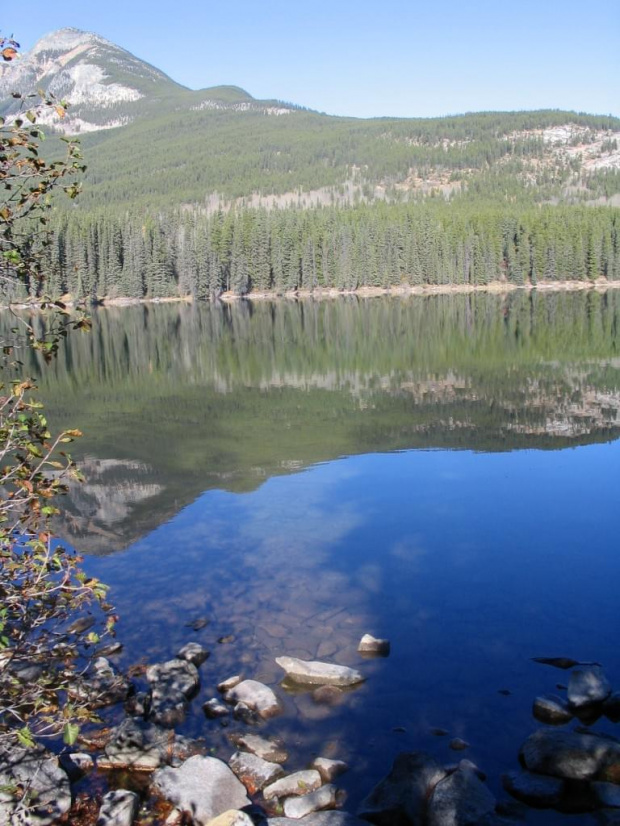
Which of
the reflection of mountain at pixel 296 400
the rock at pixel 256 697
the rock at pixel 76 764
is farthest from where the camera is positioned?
the reflection of mountain at pixel 296 400

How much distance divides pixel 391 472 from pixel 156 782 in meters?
16.2

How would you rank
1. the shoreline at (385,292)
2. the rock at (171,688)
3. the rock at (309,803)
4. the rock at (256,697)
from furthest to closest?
the shoreline at (385,292)
the rock at (256,697)
the rock at (171,688)
the rock at (309,803)

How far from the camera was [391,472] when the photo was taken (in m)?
25.1

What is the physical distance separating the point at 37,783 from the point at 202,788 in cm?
202

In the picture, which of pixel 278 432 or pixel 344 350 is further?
pixel 344 350

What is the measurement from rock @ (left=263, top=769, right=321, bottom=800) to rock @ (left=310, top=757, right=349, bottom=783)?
126mm

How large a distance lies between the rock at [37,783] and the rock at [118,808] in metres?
0.47

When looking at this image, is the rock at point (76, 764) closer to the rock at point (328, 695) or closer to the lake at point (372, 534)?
the lake at point (372, 534)

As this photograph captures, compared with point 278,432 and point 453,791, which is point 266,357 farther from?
point 453,791

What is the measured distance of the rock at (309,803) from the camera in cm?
928

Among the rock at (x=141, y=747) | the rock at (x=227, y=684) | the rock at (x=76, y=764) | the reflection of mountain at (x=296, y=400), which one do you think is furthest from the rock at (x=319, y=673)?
the reflection of mountain at (x=296, y=400)

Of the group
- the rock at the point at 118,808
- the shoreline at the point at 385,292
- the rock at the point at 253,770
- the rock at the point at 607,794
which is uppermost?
the shoreline at the point at 385,292

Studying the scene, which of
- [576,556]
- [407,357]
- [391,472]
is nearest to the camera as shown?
[576,556]

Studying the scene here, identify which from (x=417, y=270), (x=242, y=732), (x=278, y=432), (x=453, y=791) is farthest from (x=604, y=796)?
(x=417, y=270)
